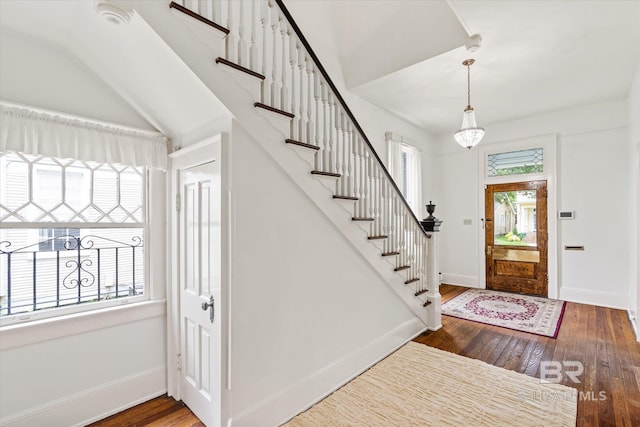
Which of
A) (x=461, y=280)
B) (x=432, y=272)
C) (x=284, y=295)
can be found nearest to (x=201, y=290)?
(x=284, y=295)

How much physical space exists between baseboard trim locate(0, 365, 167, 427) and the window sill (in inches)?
16.8

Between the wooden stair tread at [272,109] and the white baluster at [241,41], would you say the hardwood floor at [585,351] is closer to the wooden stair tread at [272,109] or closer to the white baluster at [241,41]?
the wooden stair tread at [272,109]

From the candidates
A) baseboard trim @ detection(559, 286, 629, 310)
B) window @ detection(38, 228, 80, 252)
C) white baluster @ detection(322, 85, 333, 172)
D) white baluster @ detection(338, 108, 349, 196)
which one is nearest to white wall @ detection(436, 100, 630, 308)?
baseboard trim @ detection(559, 286, 629, 310)

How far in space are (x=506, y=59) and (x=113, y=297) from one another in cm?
457

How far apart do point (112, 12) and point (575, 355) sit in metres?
4.52

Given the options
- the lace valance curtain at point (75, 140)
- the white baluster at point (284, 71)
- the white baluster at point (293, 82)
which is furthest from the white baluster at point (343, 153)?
the lace valance curtain at point (75, 140)

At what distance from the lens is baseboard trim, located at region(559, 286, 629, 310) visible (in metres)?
4.36

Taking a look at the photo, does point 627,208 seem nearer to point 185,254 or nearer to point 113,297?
point 185,254

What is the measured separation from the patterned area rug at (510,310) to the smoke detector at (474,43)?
3273 mm

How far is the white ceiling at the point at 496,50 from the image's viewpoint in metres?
2.70

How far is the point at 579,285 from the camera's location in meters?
4.72

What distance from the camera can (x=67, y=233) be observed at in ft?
6.75

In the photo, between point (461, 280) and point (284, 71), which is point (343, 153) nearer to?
point (284, 71)

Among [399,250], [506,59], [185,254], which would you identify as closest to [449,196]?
[506,59]
